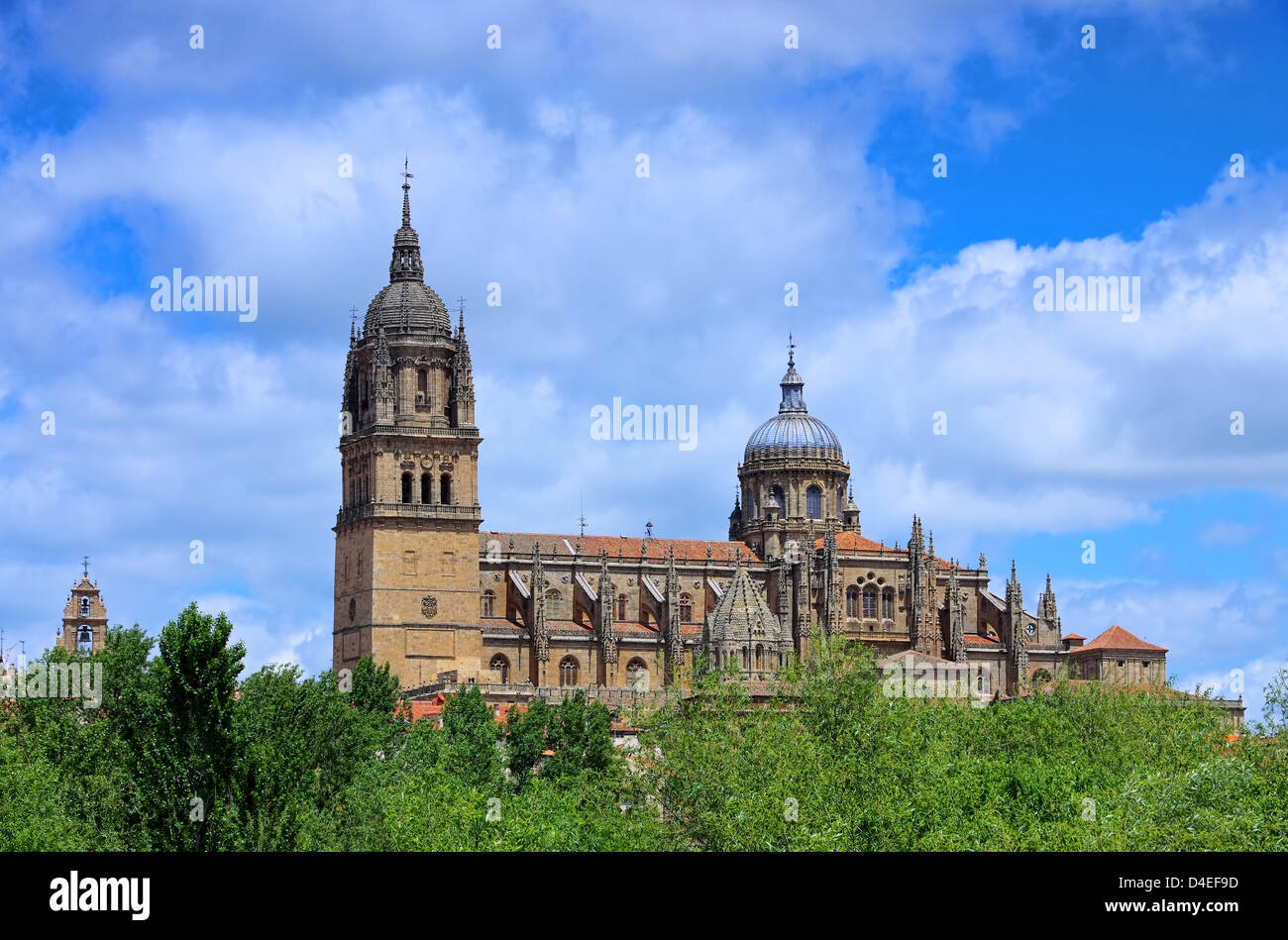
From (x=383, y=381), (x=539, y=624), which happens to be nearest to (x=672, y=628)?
(x=539, y=624)

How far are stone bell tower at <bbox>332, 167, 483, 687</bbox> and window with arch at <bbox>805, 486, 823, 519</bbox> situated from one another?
3469cm

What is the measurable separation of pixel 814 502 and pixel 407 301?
1605 inches

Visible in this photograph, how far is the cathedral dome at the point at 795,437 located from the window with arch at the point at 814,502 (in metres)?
3.13

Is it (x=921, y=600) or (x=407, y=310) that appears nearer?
(x=407, y=310)

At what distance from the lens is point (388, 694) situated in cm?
10944

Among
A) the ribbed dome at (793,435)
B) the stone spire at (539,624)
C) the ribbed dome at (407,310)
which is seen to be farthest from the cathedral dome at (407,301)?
the ribbed dome at (793,435)

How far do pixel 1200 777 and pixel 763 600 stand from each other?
283 feet

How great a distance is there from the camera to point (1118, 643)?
157m

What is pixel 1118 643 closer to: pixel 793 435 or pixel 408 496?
pixel 793 435

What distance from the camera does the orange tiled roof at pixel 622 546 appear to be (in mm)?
144125
